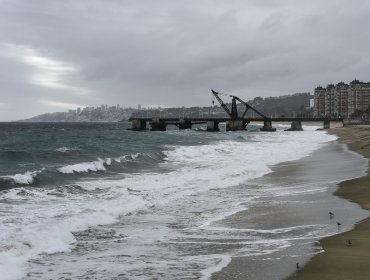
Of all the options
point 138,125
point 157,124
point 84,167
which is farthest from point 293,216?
point 138,125

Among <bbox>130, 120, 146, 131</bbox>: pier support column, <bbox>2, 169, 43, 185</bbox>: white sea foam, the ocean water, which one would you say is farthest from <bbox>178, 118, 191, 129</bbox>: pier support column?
<bbox>2, 169, 43, 185</bbox>: white sea foam

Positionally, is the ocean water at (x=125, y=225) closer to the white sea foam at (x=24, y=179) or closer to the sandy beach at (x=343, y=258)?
the white sea foam at (x=24, y=179)

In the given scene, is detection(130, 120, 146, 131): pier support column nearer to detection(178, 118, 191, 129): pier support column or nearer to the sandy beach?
detection(178, 118, 191, 129): pier support column

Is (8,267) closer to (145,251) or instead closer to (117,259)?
(117,259)

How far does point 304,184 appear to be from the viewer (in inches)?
817

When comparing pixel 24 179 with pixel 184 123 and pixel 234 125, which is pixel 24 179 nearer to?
pixel 234 125

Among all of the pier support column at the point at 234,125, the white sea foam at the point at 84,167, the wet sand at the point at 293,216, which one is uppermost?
the pier support column at the point at 234,125

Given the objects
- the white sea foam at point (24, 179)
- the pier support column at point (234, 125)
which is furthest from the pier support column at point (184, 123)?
the white sea foam at point (24, 179)

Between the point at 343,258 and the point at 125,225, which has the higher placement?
the point at 343,258

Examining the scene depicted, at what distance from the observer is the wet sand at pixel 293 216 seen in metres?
8.65

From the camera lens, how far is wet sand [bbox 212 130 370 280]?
8.65 m

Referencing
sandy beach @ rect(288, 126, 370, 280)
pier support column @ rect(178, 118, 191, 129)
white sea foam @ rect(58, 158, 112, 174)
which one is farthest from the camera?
pier support column @ rect(178, 118, 191, 129)

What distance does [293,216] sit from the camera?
13.6 m

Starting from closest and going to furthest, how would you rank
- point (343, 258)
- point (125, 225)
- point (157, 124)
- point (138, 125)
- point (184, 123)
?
point (343, 258)
point (125, 225)
point (157, 124)
point (138, 125)
point (184, 123)
